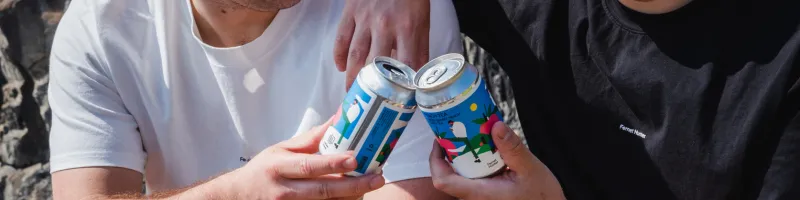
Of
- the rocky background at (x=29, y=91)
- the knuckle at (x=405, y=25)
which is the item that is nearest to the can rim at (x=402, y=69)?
the knuckle at (x=405, y=25)

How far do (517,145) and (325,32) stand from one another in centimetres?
61

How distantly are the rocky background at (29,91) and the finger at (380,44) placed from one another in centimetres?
82

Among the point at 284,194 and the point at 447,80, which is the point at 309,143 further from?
the point at 447,80

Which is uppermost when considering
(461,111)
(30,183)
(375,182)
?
(461,111)

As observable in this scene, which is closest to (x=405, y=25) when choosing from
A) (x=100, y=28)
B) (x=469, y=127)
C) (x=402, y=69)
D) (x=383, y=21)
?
(x=383, y=21)

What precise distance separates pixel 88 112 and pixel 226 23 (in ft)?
1.04

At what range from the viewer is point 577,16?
5.80ft

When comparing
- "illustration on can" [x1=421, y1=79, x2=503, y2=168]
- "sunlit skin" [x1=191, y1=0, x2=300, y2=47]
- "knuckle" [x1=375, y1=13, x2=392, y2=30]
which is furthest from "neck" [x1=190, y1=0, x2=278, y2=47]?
"illustration on can" [x1=421, y1=79, x2=503, y2=168]

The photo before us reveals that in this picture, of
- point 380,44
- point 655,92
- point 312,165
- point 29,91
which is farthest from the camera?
point 29,91

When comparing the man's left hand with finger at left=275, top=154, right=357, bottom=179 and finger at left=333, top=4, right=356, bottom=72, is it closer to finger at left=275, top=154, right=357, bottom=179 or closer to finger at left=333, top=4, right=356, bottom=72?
finger at left=333, top=4, right=356, bottom=72

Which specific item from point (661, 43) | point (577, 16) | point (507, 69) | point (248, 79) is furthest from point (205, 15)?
point (661, 43)

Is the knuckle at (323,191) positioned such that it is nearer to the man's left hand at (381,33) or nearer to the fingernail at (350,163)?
the fingernail at (350,163)

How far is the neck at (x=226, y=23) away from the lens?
183cm

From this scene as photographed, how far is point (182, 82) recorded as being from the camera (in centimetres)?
186
